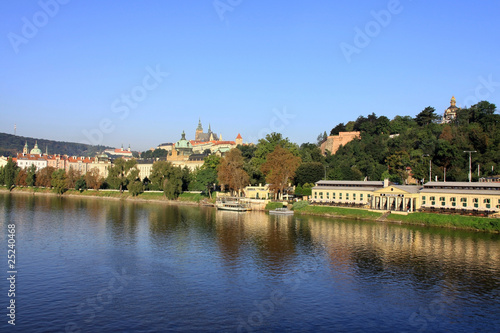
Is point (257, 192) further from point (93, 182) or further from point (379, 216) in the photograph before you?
point (93, 182)

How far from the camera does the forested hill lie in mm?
68250

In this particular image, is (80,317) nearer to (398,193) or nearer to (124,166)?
(398,193)

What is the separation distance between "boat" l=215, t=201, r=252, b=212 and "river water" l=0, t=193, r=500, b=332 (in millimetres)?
25484

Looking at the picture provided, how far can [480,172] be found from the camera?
6762cm

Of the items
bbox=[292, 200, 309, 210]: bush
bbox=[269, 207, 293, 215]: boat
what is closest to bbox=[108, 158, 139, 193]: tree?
bbox=[269, 207, 293, 215]: boat

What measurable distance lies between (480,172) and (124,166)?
77709 millimetres

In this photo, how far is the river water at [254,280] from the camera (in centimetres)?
2195

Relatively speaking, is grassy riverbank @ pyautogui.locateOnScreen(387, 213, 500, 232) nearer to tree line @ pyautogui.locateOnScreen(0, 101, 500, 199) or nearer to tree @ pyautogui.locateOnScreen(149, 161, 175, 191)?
tree line @ pyautogui.locateOnScreen(0, 101, 500, 199)

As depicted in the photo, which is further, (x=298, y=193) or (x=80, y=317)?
(x=298, y=193)

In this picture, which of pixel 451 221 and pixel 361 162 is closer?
pixel 451 221

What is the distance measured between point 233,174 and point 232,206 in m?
8.35

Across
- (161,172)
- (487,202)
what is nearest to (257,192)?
(161,172)

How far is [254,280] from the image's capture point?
28969 mm

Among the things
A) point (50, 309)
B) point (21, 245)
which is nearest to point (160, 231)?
point (21, 245)
